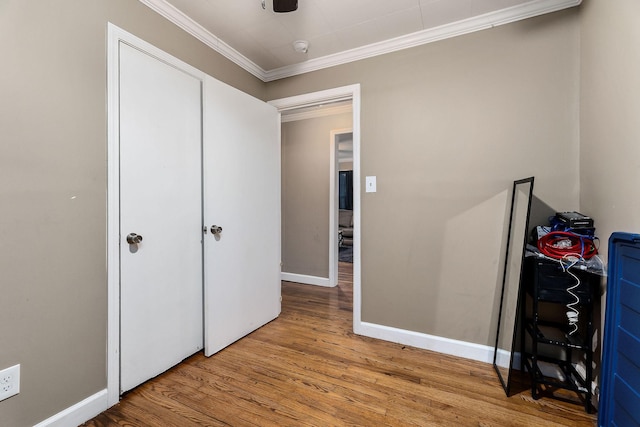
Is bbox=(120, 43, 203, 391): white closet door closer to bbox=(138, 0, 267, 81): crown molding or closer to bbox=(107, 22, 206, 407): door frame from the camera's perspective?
bbox=(107, 22, 206, 407): door frame

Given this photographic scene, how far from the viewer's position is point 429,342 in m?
2.15

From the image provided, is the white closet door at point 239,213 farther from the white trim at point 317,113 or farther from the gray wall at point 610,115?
the gray wall at point 610,115

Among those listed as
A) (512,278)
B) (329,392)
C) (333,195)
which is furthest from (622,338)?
(333,195)

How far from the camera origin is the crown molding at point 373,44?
1771 mm

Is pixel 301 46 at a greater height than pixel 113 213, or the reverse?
pixel 301 46

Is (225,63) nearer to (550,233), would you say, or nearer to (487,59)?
(487,59)

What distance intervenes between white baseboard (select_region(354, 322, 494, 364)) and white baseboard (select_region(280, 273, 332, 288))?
4.66 feet

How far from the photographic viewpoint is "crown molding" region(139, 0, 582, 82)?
1.77 metres

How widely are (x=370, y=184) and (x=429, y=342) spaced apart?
1.36 meters

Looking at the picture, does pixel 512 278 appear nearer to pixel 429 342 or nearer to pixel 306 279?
pixel 429 342

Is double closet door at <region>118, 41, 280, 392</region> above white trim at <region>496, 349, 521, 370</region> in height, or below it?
above

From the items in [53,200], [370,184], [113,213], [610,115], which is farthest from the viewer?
[370,184]

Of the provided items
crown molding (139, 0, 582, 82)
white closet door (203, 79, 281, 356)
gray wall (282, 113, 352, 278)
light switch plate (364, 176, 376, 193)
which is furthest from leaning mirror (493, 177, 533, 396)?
gray wall (282, 113, 352, 278)

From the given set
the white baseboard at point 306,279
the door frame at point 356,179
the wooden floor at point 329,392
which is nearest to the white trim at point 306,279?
the white baseboard at point 306,279
